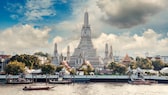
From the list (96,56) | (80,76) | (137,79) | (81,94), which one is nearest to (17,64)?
(80,76)

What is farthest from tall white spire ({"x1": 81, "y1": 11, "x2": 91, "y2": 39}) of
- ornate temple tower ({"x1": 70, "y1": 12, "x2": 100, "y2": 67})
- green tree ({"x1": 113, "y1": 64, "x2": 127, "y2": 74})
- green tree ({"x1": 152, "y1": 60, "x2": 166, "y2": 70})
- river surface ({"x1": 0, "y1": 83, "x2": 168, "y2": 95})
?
river surface ({"x1": 0, "y1": 83, "x2": 168, "y2": 95})

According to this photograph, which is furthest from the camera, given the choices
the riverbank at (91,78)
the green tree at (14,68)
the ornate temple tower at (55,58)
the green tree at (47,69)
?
the ornate temple tower at (55,58)

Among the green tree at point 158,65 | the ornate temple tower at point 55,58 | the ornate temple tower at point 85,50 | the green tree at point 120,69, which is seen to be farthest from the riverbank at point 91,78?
the ornate temple tower at point 55,58

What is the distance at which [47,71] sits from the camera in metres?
103

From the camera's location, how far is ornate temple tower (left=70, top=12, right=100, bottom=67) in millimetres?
152000

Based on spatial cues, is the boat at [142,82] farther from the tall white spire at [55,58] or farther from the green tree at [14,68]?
the tall white spire at [55,58]

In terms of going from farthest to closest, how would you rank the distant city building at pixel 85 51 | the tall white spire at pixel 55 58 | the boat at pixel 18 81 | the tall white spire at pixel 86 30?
the tall white spire at pixel 55 58 → the tall white spire at pixel 86 30 → the distant city building at pixel 85 51 → the boat at pixel 18 81

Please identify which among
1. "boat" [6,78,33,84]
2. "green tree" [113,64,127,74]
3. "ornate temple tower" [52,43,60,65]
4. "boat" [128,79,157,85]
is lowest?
"boat" [128,79,157,85]

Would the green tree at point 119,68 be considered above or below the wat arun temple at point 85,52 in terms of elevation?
below

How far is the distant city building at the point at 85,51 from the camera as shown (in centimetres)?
15126

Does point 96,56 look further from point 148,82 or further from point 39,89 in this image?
point 39,89

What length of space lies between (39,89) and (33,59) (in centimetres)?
4332

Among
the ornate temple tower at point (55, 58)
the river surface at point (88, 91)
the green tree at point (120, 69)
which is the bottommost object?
the river surface at point (88, 91)

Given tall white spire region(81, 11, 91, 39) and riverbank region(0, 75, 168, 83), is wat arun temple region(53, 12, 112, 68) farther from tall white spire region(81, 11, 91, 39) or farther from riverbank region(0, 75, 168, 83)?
riverbank region(0, 75, 168, 83)
